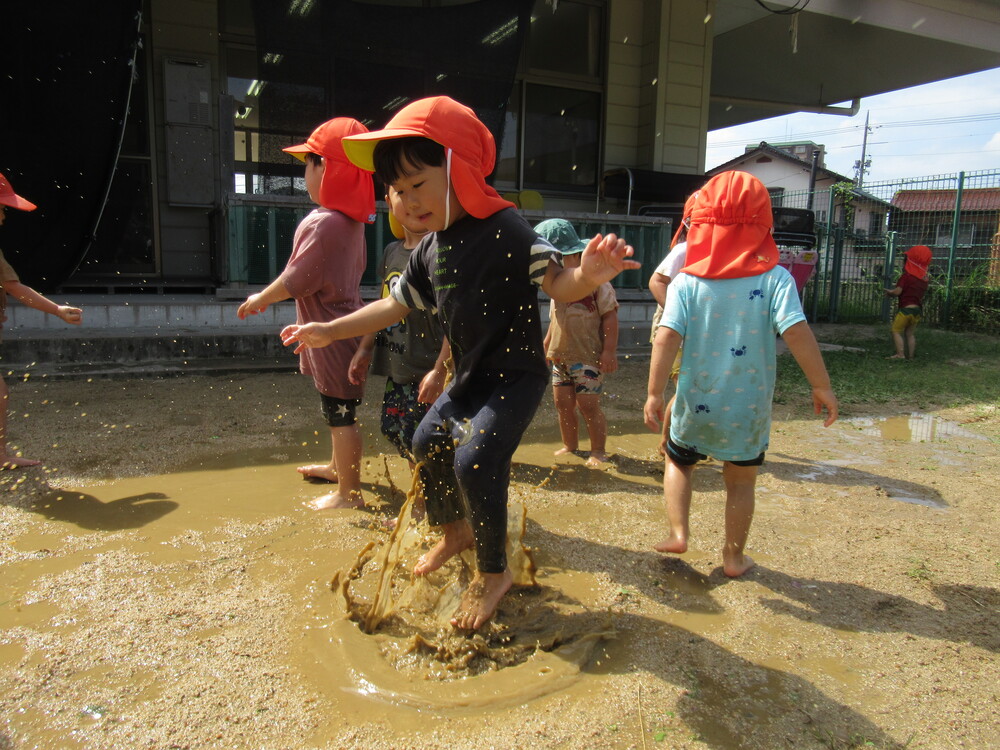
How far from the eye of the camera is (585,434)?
15.3 ft

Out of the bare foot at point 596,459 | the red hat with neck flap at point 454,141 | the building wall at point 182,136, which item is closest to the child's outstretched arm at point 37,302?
the red hat with neck flap at point 454,141

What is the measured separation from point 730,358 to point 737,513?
57 centimetres

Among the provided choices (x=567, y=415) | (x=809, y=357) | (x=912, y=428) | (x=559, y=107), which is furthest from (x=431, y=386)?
(x=559, y=107)

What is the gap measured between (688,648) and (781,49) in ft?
39.9

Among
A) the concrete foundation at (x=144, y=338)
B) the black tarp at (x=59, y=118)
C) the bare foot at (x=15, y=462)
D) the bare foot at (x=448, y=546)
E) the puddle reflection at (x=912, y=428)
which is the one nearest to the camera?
the bare foot at (x=448, y=546)

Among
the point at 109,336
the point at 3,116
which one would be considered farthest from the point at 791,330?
the point at 3,116

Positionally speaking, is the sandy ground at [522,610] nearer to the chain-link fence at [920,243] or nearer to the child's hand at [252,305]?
the child's hand at [252,305]

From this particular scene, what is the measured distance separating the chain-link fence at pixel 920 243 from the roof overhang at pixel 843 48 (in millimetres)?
1970

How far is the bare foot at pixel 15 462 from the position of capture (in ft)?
11.3

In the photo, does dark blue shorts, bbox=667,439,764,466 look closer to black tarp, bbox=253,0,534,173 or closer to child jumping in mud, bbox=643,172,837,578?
child jumping in mud, bbox=643,172,837,578

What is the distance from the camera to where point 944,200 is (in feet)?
43.9

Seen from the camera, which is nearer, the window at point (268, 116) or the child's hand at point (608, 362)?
the child's hand at point (608, 362)

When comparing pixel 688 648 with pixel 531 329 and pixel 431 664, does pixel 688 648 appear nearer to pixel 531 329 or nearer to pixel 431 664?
pixel 431 664

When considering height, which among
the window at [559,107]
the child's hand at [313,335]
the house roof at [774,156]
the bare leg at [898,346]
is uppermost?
the house roof at [774,156]
